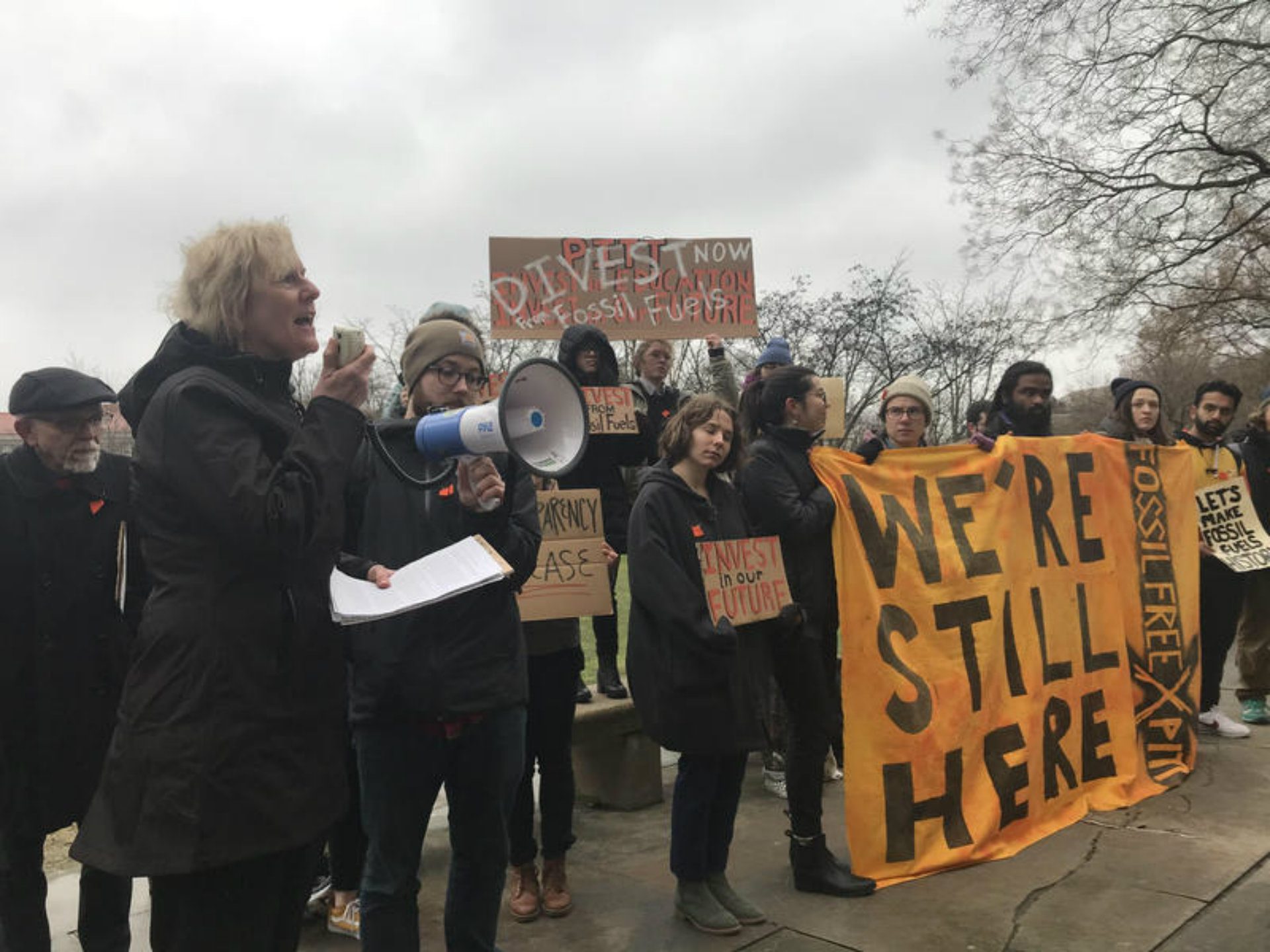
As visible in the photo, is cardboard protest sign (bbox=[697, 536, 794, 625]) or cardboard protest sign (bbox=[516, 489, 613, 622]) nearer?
cardboard protest sign (bbox=[697, 536, 794, 625])

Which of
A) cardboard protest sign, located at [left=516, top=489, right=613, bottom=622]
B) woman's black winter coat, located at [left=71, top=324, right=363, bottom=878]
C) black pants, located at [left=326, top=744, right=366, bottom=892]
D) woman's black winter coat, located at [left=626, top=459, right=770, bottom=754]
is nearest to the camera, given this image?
woman's black winter coat, located at [left=71, top=324, right=363, bottom=878]

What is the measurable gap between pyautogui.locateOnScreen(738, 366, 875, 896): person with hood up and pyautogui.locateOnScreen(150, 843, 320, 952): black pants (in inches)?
80.1

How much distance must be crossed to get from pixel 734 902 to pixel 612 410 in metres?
2.32

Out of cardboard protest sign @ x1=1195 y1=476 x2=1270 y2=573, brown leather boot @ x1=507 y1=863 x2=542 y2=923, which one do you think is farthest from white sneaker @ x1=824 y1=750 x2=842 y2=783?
cardboard protest sign @ x1=1195 y1=476 x2=1270 y2=573

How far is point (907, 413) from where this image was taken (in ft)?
13.8

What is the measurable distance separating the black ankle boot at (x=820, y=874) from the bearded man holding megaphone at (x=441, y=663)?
4.47 ft

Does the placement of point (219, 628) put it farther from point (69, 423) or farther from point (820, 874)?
point (820, 874)

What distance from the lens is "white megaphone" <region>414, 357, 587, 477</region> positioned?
6.48 feet

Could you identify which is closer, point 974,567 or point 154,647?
point 154,647

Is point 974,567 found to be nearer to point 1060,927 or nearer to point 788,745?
point 788,745

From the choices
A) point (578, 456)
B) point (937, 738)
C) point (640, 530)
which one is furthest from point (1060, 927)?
point (578, 456)

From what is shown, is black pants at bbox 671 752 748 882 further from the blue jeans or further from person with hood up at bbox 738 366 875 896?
the blue jeans

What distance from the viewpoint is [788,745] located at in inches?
139

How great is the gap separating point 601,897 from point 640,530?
4.56 ft
